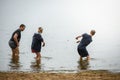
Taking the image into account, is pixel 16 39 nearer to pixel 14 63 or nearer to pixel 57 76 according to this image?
pixel 14 63

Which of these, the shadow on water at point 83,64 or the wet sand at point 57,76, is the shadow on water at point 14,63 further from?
the shadow on water at point 83,64

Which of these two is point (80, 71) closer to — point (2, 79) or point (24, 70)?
point (24, 70)

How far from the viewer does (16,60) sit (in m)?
19.4

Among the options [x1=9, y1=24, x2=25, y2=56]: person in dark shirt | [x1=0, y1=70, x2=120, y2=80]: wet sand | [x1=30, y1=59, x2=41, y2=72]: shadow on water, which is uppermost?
[x1=9, y1=24, x2=25, y2=56]: person in dark shirt

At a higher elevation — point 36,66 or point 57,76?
point 36,66

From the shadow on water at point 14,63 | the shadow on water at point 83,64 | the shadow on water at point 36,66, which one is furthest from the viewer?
the shadow on water at point 83,64

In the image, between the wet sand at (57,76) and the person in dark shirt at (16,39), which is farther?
the person in dark shirt at (16,39)

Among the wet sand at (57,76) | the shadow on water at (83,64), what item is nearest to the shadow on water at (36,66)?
the wet sand at (57,76)

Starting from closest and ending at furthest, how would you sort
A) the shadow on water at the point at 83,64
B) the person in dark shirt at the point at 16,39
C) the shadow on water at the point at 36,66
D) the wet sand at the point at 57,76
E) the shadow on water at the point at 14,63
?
the wet sand at the point at 57,76 → the shadow on water at the point at 36,66 → the shadow on water at the point at 14,63 → the shadow on water at the point at 83,64 → the person in dark shirt at the point at 16,39

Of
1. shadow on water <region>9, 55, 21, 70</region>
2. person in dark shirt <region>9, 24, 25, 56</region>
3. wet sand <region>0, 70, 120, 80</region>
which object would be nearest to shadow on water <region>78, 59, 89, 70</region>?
wet sand <region>0, 70, 120, 80</region>

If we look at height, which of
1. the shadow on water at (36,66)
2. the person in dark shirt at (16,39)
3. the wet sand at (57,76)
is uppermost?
the person in dark shirt at (16,39)

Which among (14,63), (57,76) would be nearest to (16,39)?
(14,63)

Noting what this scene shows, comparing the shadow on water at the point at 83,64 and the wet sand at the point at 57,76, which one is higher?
the shadow on water at the point at 83,64

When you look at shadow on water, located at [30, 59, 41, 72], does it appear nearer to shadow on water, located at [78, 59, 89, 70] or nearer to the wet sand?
the wet sand
